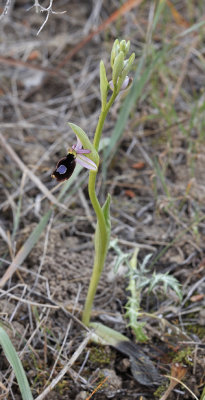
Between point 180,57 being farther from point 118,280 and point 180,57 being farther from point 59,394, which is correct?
point 59,394

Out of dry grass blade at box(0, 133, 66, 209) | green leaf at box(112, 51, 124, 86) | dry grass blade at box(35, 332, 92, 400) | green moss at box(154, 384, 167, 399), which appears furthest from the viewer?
dry grass blade at box(0, 133, 66, 209)

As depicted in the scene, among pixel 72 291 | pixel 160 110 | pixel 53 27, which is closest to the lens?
pixel 72 291

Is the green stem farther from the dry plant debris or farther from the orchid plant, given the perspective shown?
the dry plant debris

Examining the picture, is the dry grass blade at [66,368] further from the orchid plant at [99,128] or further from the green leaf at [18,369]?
the orchid plant at [99,128]

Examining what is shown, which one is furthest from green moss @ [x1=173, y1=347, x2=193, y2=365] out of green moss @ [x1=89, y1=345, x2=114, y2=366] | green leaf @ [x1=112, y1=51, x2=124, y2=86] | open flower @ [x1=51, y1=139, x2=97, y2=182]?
green leaf @ [x1=112, y1=51, x2=124, y2=86]

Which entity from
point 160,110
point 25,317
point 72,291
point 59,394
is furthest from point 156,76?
point 59,394

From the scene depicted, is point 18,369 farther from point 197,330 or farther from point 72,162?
point 197,330

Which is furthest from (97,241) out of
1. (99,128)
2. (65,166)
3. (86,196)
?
(86,196)

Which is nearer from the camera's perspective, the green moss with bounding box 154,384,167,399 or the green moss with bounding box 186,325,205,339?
the green moss with bounding box 154,384,167,399
